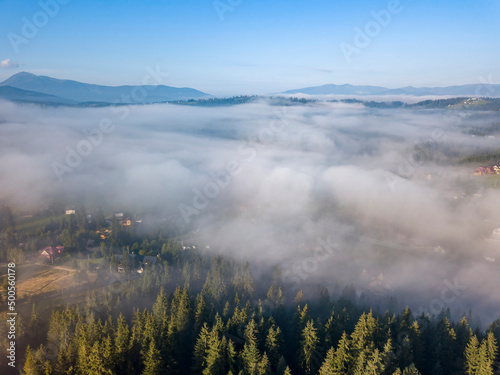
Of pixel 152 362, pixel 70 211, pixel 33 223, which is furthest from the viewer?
pixel 70 211

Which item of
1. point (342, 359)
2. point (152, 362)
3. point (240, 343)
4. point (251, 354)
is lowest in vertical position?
point (240, 343)

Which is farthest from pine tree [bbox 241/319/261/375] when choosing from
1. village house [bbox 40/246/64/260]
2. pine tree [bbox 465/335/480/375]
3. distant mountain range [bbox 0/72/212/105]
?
distant mountain range [bbox 0/72/212/105]

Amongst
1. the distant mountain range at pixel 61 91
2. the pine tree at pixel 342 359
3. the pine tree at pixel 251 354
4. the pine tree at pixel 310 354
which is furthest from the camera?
the distant mountain range at pixel 61 91

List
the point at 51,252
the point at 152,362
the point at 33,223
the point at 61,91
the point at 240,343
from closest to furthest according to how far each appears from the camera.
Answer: the point at 152,362
the point at 240,343
the point at 51,252
the point at 33,223
the point at 61,91

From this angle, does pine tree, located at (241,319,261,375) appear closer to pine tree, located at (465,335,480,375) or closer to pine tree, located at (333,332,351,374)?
pine tree, located at (333,332,351,374)

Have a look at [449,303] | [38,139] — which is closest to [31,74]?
[38,139]

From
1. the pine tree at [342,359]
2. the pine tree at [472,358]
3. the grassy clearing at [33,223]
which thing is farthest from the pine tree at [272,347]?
the grassy clearing at [33,223]

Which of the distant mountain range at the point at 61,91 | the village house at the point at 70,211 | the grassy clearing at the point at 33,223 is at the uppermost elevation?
the distant mountain range at the point at 61,91

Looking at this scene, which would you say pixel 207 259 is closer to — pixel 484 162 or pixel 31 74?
pixel 484 162

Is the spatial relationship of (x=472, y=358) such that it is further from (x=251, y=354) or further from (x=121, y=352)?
(x=121, y=352)

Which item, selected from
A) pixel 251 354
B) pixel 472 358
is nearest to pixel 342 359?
pixel 251 354

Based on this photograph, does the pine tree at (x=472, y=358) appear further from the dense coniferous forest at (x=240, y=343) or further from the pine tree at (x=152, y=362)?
the pine tree at (x=152, y=362)
